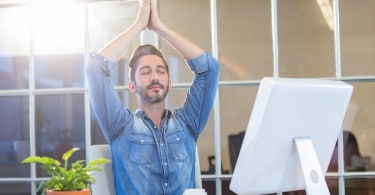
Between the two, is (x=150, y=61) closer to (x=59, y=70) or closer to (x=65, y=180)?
(x=65, y=180)

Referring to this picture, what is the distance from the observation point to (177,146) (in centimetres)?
228

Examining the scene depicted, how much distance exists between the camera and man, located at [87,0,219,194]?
2.21 m

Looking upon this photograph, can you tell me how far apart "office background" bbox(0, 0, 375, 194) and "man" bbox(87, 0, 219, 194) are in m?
0.57

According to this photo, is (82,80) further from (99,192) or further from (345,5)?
(345,5)

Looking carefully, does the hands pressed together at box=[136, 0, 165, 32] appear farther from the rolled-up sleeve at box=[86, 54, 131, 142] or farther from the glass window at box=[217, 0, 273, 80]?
the glass window at box=[217, 0, 273, 80]

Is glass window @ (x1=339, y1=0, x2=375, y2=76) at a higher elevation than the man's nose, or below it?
higher

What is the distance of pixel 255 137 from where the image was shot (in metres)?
1.50

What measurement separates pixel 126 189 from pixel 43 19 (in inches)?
51.7

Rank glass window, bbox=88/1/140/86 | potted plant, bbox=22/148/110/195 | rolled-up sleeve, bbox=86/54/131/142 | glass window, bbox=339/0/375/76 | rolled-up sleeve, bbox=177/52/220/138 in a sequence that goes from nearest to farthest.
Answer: potted plant, bbox=22/148/110/195
rolled-up sleeve, bbox=86/54/131/142
rolled-up sleeve, bbox=177/52/220/138
glass window, bbox=339/0/375/76
glass window, bbox=88/1/140/86

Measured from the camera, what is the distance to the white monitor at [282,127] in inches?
58.7

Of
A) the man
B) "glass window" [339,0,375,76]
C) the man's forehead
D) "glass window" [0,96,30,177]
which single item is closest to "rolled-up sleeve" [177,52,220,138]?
the man

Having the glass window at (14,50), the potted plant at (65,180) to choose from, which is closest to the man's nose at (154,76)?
the potted plant at (65,180)

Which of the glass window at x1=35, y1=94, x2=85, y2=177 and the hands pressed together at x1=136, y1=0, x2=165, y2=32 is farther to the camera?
the glass window at x1=35, y1=94, x2=85, y2=177

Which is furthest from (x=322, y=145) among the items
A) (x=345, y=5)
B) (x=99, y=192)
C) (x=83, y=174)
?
(x=345, y=5)
